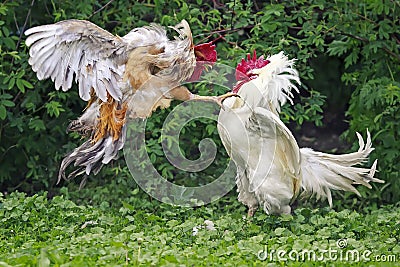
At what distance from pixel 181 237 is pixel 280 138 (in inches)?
43.6

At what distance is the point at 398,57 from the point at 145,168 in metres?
2.85

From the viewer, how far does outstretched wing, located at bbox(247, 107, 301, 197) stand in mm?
6246

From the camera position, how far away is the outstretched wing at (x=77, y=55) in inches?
228

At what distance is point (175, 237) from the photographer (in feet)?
19.9

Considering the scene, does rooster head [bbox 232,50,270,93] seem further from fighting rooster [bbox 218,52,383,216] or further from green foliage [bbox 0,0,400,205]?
green foliage [bbox 0,0,400,205]

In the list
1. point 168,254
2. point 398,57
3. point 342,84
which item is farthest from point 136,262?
point 342,84

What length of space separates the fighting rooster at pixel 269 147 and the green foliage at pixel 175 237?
245 millimetres

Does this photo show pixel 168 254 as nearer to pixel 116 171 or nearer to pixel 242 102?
pixel 242 102

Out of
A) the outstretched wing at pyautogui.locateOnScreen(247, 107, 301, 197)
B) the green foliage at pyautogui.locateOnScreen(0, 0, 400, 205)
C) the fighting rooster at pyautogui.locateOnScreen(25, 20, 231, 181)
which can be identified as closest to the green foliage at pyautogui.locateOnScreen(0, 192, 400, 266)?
the outstretched wing at pyautogui.locateOnScreen(247, 107, 301, 197)

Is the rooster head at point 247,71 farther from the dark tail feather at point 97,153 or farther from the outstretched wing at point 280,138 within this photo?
the dark tail feather at point 97,153

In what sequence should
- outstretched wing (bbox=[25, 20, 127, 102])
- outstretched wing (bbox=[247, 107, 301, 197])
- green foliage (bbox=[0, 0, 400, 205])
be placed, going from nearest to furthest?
outstretched wing (bbox=[25, 20, 127, 102]) < outstretched wing (bbox=[247, 107, 301, 197]) < green foliage (bbox=[0, 0, 400, 205])

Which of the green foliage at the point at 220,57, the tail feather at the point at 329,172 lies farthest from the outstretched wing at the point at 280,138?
the green foliage at the point at 220,57

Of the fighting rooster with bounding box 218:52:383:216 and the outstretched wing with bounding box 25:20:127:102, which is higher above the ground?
the outstretched wing with bounding box 25:20:127:102

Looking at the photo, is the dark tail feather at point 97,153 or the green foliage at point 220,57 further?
the green foliage at point 220,57
